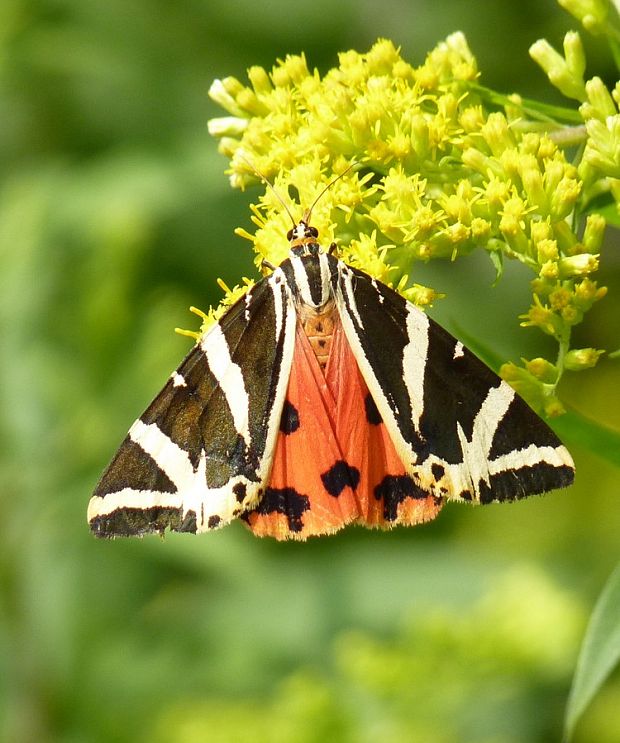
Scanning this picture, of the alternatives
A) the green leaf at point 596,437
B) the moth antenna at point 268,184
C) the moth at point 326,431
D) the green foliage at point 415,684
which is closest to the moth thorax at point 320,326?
the moth at point 326,431

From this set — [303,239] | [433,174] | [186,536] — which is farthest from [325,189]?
[186,536]

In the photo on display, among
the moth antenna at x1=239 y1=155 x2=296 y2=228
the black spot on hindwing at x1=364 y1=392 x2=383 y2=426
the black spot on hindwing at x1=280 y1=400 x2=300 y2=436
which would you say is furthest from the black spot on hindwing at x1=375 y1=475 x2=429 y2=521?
the moth antenna at x1=239 y1=155 x2=296 y2=228

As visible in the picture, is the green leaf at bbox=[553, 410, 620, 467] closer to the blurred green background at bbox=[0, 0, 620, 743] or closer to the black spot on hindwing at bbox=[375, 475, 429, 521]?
the black spot on hindwing at bbox=[375, 475, 429, 521]

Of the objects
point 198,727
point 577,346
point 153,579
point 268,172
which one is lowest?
point 198,727

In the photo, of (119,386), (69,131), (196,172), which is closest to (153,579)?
(119,386)

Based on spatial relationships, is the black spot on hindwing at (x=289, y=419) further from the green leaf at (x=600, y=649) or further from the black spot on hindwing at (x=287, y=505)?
the green leaf at (x=600, y=649)

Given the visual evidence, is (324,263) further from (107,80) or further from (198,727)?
(107,80)
